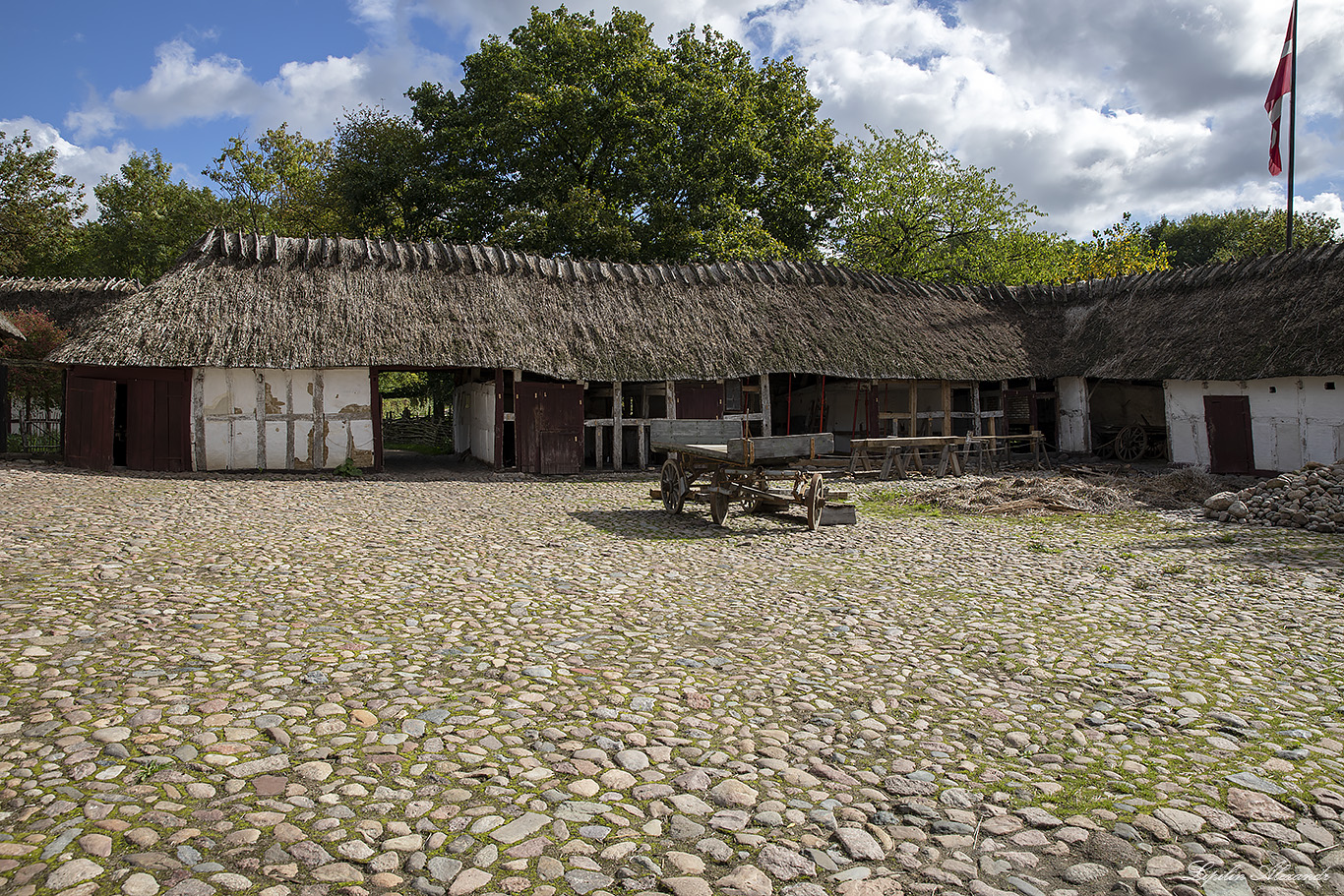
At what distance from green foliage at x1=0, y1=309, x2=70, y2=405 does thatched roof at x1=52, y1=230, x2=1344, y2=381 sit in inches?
78.5

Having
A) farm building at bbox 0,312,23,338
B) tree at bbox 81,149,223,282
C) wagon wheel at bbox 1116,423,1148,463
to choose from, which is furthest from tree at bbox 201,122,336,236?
wagon wheel at bbox 1116,423,1148,463

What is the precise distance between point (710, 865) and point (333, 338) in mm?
16489

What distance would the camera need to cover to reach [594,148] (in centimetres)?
2766

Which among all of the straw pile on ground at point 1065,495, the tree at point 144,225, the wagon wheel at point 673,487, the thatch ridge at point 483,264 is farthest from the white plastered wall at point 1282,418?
the tree at point 144,225

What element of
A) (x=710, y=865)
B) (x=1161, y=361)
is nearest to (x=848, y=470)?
(x=1161, y=361)

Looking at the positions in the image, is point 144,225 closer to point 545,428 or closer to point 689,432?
point 545,428

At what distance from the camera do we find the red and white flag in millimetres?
21141

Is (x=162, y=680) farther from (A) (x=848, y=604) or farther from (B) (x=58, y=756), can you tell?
(A) (x=848, y=604)

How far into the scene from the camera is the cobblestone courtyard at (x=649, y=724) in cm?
305

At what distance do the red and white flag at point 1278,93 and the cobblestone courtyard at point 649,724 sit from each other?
1870 cm

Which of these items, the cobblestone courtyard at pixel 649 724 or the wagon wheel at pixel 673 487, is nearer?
the cobblestone courtyard at pixel 649 724

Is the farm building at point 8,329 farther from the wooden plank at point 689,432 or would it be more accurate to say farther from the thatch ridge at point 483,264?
the wooden plank at point 689,432

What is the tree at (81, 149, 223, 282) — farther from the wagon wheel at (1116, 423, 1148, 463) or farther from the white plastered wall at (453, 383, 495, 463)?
the wagon wheel at (1116, 423, 1148, 463)

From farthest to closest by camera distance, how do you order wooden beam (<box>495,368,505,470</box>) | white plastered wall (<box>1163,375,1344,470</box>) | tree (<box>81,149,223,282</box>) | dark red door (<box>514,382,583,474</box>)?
tree (<box>81,149,223,282</box>) → dark red door (<box>514,382,583,474</box>) → wooden beam (<box>495,368,505,470</box>) → white plastered wall (<box>1163,375,1344,470</box>)
